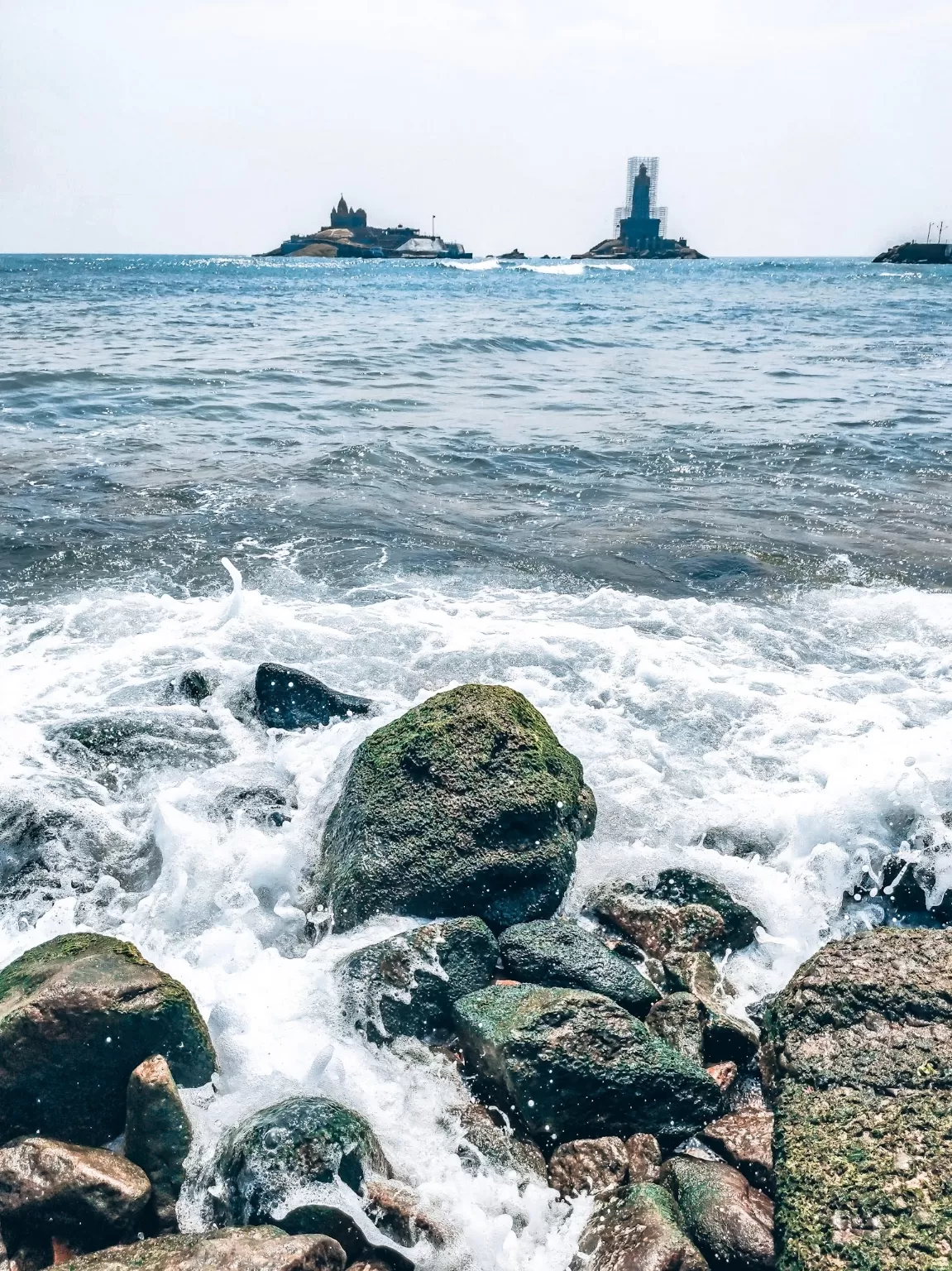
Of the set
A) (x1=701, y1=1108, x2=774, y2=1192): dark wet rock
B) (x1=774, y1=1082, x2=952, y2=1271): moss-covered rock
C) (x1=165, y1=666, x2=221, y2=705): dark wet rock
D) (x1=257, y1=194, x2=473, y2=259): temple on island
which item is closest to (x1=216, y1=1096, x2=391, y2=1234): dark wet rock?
(x1=701, y1=1108, x2=774, y2=1192): dark wet rock

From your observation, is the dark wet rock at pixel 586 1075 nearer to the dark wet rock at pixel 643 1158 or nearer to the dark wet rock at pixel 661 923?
the dark wet rock at pixel 643 1158

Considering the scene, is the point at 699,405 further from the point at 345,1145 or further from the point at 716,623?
the point at 345,1145

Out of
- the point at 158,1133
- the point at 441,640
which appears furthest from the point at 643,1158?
the point at 441,640

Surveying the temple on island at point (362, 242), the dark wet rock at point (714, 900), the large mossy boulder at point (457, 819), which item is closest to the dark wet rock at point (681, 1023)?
the dark wet rock at point (714, 900)

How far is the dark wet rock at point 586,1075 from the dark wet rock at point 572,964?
27 centimetres

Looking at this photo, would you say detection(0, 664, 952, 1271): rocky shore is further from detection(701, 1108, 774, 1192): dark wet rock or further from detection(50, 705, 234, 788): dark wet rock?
detection(50, 705, 234, 788): dark wet rock

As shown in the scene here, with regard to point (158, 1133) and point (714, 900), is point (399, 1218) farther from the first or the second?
point (714, 900)

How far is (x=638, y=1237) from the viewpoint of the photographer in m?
2.58

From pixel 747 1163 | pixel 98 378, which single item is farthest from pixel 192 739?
pixel 98 378

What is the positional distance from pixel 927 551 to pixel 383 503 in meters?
5.36

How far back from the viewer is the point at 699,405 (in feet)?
51.0

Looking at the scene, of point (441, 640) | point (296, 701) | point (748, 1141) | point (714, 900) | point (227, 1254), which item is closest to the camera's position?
point (227, 1254)

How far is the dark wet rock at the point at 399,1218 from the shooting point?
2.66 meters

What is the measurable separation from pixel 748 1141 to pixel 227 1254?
1558 millimetres
